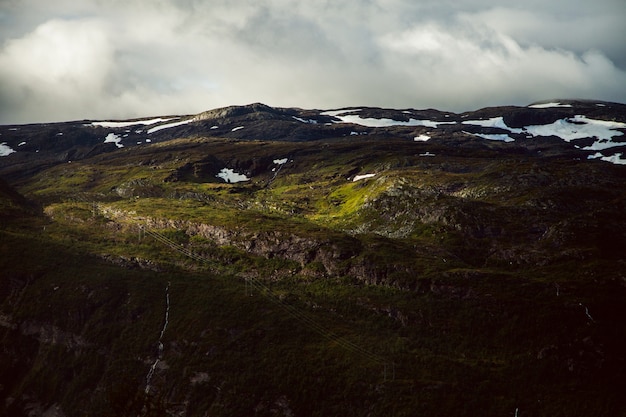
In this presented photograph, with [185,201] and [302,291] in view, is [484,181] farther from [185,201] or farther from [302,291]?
[185,201]

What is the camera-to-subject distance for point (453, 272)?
9062 cm

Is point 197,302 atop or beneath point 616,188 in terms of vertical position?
beneath

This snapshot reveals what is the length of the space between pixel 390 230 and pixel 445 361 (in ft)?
165

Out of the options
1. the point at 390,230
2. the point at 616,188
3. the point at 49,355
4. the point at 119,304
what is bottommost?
the point at 49,355

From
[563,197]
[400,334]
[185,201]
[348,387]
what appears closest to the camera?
[348,387]

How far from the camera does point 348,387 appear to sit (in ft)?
237

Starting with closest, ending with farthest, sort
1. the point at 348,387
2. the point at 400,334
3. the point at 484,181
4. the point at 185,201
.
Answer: the point at 348,387
the point at 400,334
the point at 484,181
the point at 185,201

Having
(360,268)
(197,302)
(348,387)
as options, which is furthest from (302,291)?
(348,387)

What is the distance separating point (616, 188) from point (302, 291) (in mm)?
89093

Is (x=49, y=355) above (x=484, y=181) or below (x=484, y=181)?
below

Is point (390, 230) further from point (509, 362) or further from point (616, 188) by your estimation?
point (616, 188)

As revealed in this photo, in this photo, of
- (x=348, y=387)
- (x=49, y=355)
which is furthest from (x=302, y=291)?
(x=49, y=355)

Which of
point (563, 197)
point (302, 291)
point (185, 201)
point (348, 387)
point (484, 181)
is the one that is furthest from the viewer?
point (185, 201)

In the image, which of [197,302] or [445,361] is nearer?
[445,361]
